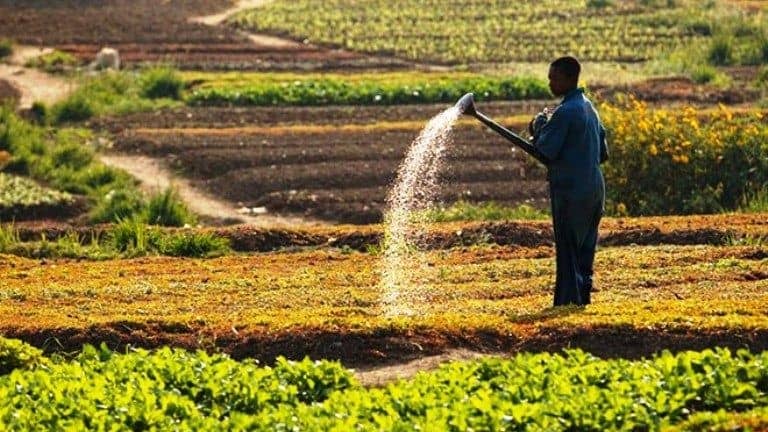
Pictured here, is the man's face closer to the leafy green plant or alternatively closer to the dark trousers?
the dark trousers

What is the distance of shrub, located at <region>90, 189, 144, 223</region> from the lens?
2144 centimetres

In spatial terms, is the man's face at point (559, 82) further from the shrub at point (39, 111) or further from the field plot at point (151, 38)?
the field plot at point (151, 38)

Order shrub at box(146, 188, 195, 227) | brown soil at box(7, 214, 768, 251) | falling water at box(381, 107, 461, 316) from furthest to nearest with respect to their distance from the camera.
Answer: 1. shrub at box(146, 188, 195, 227)
2. brown soil at box(7, 214, 768, 251)
3. falling water at box(381, 107, 461, 316)

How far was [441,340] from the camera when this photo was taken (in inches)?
449

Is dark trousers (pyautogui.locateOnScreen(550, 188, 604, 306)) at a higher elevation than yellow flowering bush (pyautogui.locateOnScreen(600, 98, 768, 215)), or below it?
higher

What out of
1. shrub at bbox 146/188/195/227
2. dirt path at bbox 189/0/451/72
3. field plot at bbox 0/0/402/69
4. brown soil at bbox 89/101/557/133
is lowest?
dirt path at bbox 189/0/451/72

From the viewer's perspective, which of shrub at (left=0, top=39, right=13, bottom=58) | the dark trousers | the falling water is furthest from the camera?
shrub at (left=0, top=39, right=13, bottom=58)

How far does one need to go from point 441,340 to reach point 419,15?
4175 centimetres

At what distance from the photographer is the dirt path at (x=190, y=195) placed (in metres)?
22.5

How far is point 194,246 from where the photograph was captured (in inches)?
691

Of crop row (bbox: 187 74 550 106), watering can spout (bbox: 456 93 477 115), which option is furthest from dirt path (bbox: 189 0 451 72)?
watering can spout (bbox: 456 93 477 115)

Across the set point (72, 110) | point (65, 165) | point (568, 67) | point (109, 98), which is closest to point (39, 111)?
point (72, 110)

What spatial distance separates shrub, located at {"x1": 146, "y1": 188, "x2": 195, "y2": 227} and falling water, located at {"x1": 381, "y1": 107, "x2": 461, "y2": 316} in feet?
7.89

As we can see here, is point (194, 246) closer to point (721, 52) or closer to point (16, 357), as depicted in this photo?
point (16, 357)
